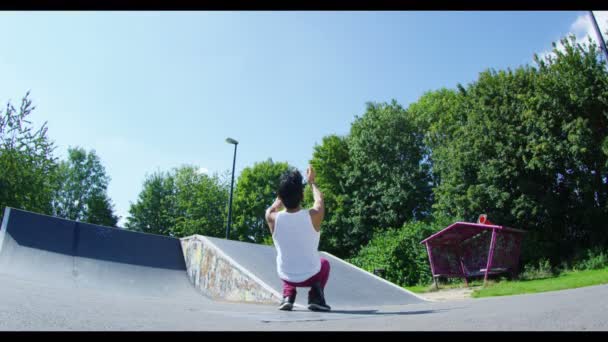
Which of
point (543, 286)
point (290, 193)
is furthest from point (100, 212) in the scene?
point (290, 193)

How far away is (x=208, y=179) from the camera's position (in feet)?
142

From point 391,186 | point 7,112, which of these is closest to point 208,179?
point 391,186

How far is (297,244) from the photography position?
3.50 metres

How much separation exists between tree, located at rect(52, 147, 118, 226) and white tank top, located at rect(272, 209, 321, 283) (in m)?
40.0

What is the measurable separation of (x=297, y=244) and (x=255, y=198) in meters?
33.9

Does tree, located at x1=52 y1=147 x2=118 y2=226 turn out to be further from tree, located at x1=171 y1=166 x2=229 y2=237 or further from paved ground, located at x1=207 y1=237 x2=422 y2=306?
paved ground, located at x1=207 y1=237 x2=422 y2=306

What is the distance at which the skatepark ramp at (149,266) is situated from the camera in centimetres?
695

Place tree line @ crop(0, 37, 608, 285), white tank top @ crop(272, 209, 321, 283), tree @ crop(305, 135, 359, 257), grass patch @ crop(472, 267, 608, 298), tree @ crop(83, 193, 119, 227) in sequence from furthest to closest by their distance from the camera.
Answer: tree @ crop(83, 193, 119, 227), tree @ crop(305, 135, 359, 257), tree line @ crop(0, 37, 608, 285), grass patch @ crop(472, 267, 608, 298), white tank top @ crop(272, 209, 321, 283)

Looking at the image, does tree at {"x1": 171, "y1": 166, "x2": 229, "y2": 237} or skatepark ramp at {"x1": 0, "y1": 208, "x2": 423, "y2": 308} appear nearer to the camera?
skatepark ramp at {"x1": 0, "y1": 208, "x2": 423, "y2": 308}

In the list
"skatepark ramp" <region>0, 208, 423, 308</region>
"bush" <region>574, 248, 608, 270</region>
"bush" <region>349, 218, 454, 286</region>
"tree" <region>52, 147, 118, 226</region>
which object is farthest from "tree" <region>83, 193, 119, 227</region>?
"bush" <region>574, 248, 608, 270</region>

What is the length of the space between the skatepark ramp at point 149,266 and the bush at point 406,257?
917cm

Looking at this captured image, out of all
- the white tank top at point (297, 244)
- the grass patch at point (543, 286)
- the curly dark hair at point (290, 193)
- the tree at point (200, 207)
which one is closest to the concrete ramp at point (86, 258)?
the white tank top at point (297, 244)

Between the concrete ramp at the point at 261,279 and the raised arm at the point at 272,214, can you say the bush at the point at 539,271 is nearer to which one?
the concrete ramp at the point at 261,279

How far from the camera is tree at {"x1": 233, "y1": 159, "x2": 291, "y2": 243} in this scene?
3675 cm
